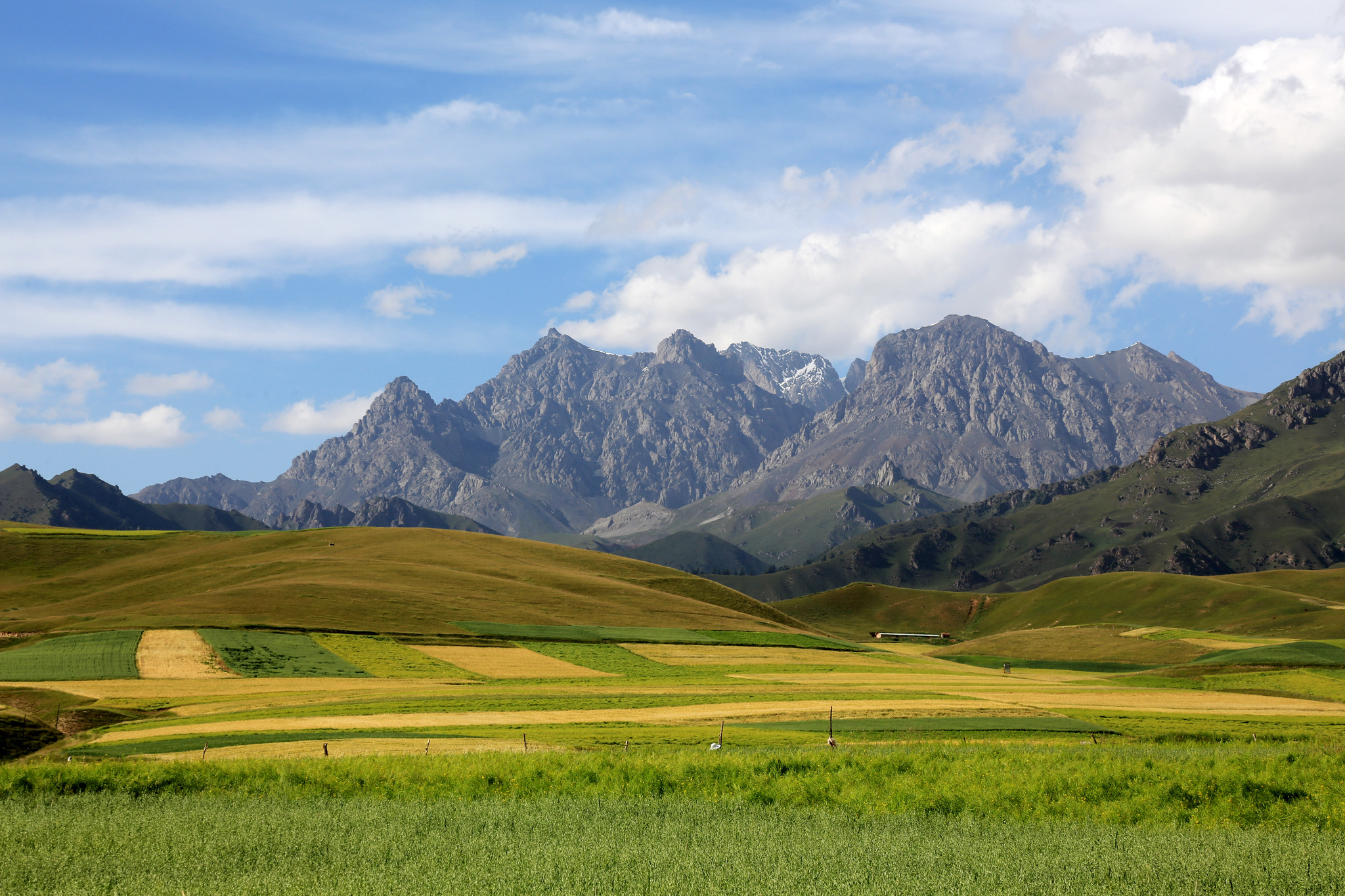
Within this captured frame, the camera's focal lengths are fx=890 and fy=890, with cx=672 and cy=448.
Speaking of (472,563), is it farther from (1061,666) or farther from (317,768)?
(317,768)

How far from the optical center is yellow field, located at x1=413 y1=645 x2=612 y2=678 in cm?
10388

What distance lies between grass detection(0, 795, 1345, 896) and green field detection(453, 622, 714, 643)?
9997 centimetres

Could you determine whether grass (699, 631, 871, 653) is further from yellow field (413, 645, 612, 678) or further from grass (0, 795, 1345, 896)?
grass (0, 795, 1345, 896)

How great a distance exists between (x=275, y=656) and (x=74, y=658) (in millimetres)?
20179

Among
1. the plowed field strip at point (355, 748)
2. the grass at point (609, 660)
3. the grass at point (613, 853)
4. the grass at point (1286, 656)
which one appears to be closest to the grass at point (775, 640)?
the grass at point (609, 660)

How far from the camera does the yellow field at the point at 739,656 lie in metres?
124

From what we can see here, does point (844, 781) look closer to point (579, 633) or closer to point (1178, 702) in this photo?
point (1178, 702)

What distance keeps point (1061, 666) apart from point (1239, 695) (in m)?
62.4

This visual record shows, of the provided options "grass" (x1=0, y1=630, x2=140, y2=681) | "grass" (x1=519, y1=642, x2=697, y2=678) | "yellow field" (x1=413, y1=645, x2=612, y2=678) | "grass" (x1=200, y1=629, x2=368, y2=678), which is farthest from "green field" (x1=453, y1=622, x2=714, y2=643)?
"grass" (x1=0, y1=630, x2=140, y2=681)

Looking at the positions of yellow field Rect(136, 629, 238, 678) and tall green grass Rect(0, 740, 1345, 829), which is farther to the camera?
yellow field Rect(136, 629, 238, 678)

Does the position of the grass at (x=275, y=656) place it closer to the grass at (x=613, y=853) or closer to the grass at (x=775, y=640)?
the grass at (x=775, y=640)

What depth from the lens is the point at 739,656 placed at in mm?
131750

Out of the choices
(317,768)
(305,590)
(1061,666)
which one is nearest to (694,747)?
(317,768)

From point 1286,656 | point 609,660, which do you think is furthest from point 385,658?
point 1286,656
